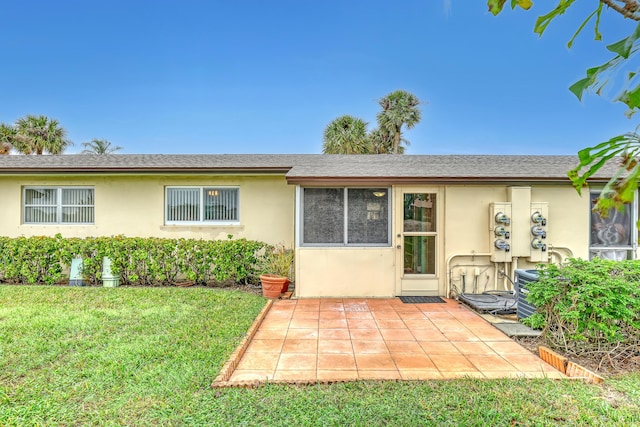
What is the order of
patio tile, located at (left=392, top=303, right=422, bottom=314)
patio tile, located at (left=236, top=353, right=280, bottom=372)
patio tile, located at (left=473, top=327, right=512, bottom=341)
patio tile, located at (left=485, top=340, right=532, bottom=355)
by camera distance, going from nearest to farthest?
1. patio tile, located at (left=236, top=353, right=280, bottom=372)
2. patio tile, located at (left=485, top=340, right=532, bottom=355)
3. patio tile, located at (left=473, top=327, right=512, bottom=341)
4. patio tile, located at (left=392, top=303, right=422, bottom=314)

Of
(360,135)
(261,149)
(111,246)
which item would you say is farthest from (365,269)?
(261,149)

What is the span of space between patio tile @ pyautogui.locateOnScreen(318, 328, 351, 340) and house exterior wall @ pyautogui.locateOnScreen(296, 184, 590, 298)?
1.82 m

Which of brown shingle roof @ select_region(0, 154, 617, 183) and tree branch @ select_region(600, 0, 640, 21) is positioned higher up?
brown shingle roof @ select_region(0, 154, 617, 183)

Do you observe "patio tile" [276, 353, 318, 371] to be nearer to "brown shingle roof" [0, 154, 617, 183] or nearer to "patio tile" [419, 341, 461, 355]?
"patio tile" [419, 341, 461, 355]

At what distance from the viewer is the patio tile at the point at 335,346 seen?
13.5 ft

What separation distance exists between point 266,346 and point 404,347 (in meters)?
1.84

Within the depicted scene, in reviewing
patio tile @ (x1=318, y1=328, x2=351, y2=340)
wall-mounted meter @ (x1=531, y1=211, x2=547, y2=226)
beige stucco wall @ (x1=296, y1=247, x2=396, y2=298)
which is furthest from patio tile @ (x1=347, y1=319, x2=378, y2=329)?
wall-mounted meter @ (x1=531, y1=211, x2=547, y2=226)

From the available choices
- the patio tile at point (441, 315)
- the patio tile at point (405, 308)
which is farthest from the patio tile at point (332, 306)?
the patio tile at point (441, 315)

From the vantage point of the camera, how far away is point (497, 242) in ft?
21.4

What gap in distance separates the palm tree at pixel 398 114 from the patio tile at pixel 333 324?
1799 centimetres

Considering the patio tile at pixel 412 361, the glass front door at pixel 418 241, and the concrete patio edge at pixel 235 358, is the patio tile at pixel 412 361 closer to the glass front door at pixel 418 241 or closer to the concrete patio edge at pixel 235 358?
the concrete patio edge at pixel 235 358

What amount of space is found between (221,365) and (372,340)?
2055 millimetres

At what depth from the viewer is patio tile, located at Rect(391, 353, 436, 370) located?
3.67 metres

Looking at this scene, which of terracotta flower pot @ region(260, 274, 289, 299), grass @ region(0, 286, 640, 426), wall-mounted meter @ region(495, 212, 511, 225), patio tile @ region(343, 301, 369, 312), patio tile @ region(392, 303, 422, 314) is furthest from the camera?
terracotta flower pot @ region(260, 274, 289, 299)
